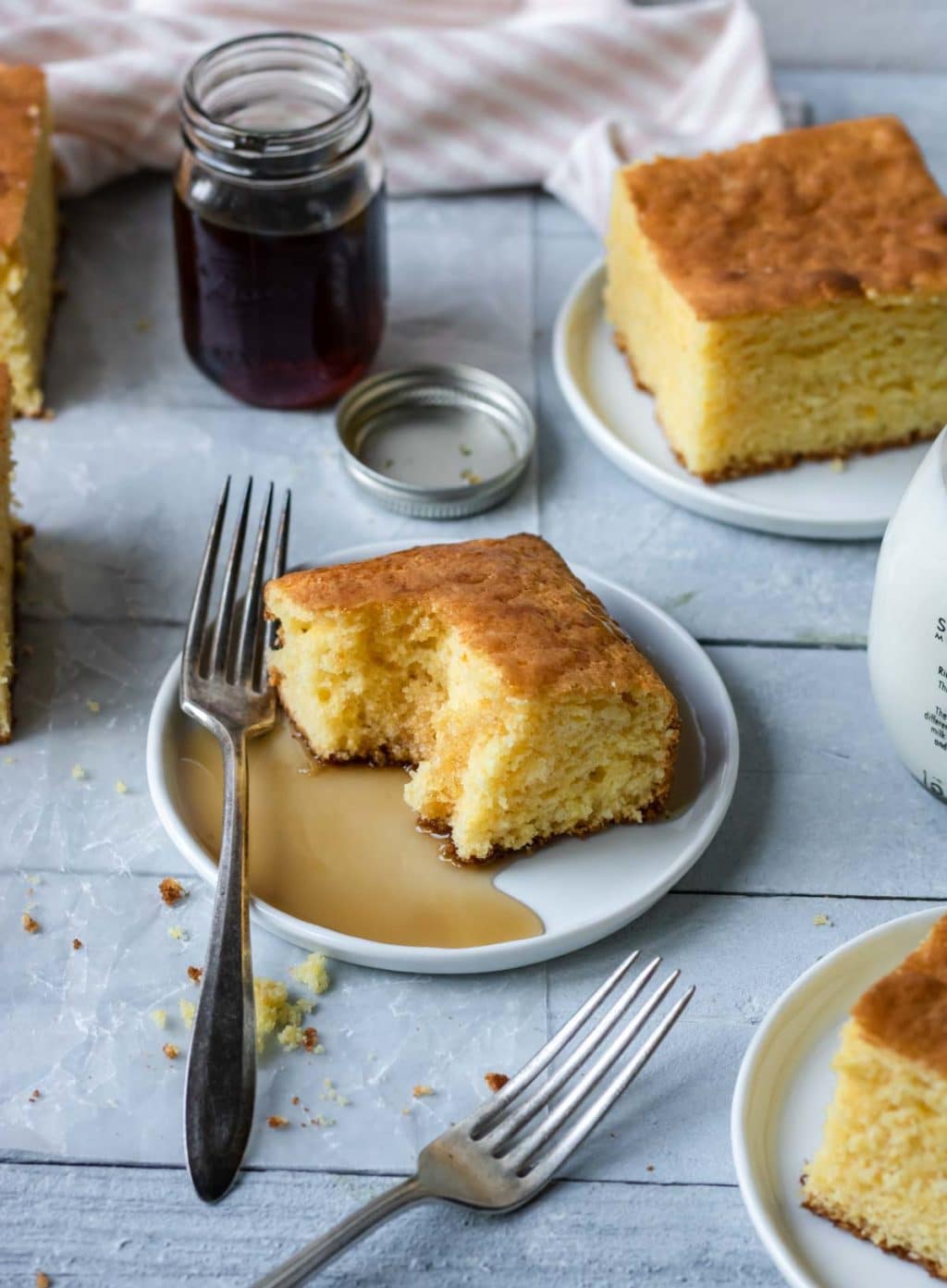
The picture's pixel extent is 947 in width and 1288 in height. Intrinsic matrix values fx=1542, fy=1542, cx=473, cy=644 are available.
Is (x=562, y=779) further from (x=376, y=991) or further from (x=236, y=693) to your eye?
(x=236, y=693)

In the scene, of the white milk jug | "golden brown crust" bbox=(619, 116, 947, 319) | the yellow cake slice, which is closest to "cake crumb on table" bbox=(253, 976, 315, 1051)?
the yellow cake slice

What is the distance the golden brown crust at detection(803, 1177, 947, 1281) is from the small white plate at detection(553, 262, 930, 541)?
52.5 inches

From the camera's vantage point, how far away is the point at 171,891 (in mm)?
2291

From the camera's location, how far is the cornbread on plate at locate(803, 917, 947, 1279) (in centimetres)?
176

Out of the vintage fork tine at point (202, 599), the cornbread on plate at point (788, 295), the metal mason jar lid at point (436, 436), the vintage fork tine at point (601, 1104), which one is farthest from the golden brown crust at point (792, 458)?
the vintage fork tine at point (601, 1104)

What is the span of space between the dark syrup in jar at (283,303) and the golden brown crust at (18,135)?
310 mm

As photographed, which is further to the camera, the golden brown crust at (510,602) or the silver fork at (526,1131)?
the golden brown crust at (510,602)

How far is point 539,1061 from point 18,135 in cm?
217

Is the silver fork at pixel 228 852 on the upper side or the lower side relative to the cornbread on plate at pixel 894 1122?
lower

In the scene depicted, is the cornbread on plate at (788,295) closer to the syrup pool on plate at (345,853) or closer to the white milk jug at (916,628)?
the white milk jug at (916,628)

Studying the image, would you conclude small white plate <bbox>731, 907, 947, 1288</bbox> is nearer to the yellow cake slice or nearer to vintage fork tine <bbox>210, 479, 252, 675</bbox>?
vintage fork tine <bbox>210, 479, 252, 675</bbox>

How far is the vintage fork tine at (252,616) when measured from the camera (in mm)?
2494

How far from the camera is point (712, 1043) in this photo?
2.15 meters

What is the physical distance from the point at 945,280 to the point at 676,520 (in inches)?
25.7
